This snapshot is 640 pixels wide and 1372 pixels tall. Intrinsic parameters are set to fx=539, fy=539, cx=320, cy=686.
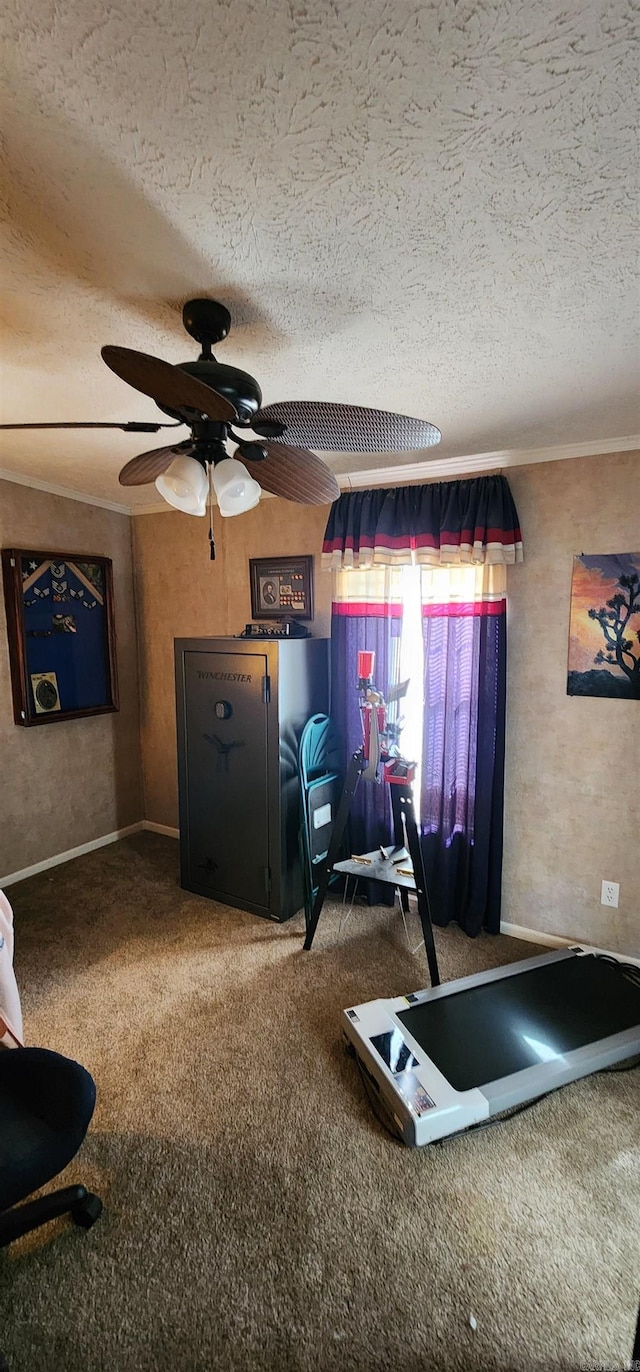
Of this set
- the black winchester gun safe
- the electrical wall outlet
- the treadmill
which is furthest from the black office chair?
the electrical wall outlet

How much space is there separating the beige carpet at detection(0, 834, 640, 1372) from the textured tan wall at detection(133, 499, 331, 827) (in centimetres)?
174

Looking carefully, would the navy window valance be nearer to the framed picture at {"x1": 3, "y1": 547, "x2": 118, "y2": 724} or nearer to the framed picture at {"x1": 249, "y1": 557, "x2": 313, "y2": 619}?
the framed picture at {"x1": 249, "y1": 557, "x2": 313, "y2": 619}

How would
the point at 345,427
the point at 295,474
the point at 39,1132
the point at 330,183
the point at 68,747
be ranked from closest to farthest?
the point at 330,183
the point at 39,1132
the point at 345,427
the point at 295,474
the point at 68,747

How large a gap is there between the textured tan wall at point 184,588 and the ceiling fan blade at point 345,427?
153 cm

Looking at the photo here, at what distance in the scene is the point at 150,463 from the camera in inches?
64.4

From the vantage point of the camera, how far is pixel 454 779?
2623mm

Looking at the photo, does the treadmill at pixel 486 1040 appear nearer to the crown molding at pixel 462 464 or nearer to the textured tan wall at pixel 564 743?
the textured tan wall at pixel 564 743

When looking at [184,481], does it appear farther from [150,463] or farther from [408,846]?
[408,846]

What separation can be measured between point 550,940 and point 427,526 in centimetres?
205

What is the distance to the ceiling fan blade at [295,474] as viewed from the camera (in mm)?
1438

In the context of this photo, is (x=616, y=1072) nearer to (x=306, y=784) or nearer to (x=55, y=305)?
(x=306, y=784)

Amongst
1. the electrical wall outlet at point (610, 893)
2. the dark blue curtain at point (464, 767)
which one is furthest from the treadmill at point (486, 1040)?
the dark blue curtain at point (464, 767)

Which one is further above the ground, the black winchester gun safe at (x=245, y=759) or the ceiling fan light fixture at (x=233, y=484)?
the ceiling fan light fixture at (x=233, y=484)

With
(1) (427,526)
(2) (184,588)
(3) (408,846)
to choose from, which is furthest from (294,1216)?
(2) (184,588)
